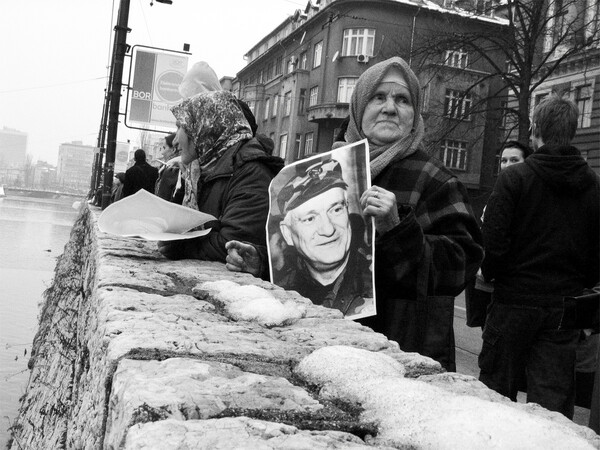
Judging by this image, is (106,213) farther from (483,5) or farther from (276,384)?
(483,5)

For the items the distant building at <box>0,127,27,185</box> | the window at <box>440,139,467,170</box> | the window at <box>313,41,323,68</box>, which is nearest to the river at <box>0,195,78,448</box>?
the window at <box>440,139,467,170</box>

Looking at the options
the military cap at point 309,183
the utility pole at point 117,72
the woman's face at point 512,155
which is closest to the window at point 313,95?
the utility pole at point 117,72

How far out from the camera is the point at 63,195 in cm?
9425

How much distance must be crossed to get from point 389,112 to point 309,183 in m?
0.44

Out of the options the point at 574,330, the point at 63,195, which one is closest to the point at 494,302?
the point at 574,330

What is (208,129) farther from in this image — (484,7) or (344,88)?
(344,88)

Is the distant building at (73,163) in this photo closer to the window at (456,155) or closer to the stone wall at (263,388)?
the window at (456,155)

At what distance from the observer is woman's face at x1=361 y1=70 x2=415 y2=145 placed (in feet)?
9.59

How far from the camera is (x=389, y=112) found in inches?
115

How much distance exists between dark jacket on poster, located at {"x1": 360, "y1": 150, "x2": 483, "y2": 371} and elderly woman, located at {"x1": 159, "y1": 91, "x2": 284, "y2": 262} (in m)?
0.72

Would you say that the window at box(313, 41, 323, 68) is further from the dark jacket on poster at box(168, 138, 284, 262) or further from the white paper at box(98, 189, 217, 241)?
the white paper at box(98, 189, 217, 241)

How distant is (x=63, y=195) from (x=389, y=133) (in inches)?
3784

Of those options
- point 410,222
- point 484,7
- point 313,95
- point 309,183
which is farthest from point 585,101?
point 410,222

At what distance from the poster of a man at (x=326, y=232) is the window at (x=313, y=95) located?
134 ft
